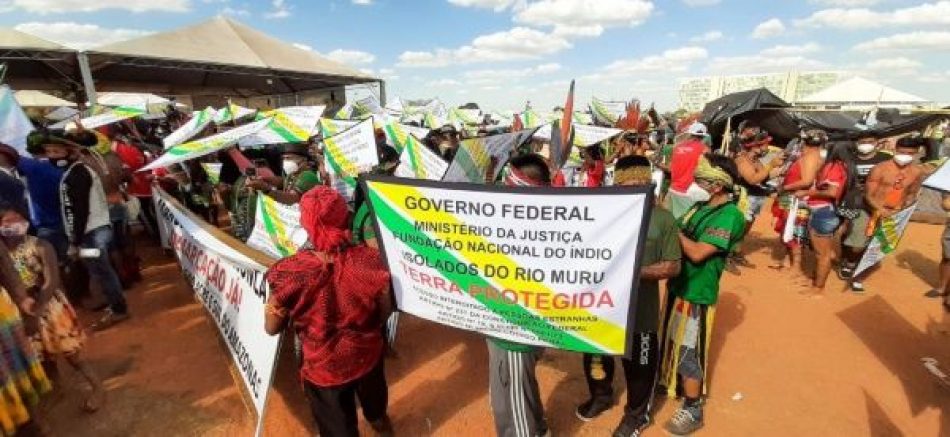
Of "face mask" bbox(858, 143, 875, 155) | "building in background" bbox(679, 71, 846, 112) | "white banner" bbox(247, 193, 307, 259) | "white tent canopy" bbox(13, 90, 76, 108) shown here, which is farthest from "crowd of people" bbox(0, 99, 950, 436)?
"building in background" bbox(679, 71, 846, 112)

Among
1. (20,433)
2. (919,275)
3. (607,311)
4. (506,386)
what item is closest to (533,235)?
(607,311)

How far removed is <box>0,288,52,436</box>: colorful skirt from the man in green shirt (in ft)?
13.1

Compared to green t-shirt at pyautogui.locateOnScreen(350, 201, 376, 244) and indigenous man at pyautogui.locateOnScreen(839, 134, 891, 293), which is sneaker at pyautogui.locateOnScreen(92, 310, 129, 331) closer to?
green t-shirt at pyautogui.locateOnScreen(350, 201, 376, 244)

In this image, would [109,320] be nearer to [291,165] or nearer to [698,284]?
[291,165]

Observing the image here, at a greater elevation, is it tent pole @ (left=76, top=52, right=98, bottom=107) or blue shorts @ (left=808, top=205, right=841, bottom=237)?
tent pole @ (left=76, top=52, right=98, bottom=107)

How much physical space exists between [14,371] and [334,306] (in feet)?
7.12

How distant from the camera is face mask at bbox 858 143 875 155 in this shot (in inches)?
268

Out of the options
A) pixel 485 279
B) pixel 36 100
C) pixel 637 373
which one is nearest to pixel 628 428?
pixel 637 373

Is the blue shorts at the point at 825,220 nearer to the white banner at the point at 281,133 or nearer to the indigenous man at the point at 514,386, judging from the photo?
the indigenous man at the point at 514,386

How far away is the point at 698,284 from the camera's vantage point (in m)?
3.04

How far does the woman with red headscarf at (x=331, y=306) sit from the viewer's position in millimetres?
2201

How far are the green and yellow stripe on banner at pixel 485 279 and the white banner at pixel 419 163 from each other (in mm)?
2555

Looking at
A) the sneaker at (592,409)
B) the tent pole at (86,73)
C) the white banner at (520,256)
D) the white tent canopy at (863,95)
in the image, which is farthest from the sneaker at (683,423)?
the tent pole at (86,73)

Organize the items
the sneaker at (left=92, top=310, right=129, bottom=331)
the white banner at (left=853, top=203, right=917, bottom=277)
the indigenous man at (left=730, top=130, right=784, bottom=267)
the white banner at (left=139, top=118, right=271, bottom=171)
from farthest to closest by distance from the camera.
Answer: the indigenous man at (left=730, top=130, right=784, bottom=267)
the sneaker at (left=92, top=310, right=129, bottom=331)
the white banner at (left=853, top=203, right=917, bottom=277)
the white banner at (left=139, top=118, right=271, bottom=171)
